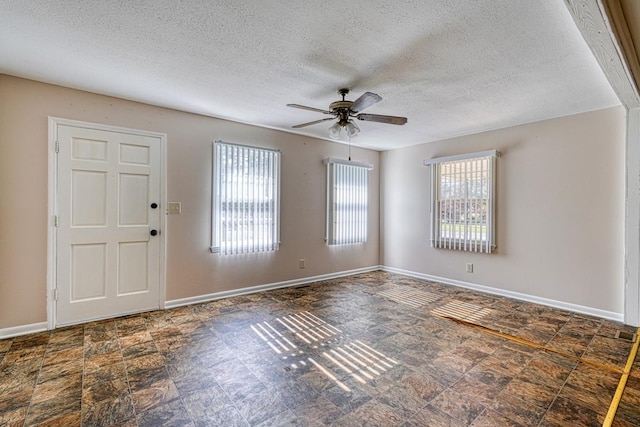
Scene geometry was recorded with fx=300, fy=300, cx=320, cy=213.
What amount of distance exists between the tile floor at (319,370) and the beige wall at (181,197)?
1.78 feet

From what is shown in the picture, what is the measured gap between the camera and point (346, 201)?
18.2ft

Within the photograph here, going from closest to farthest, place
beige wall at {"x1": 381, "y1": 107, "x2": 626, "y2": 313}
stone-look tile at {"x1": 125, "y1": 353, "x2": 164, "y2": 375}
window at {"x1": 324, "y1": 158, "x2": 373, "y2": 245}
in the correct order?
stone-look tile at {"x1": 125, "y1": 353, "x2": 164, "y2": 375} < beige wall at {"x1": 381, "y1": 107, "x2": 626, "y2": 313} < window at {"x1": 324, "y1": 158, "x2": 373, "y2": 245}

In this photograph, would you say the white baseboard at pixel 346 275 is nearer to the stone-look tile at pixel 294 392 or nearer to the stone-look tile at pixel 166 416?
the stone-look tile at pixel 166 416

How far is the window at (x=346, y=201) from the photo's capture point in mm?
5309

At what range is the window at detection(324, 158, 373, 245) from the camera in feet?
17.4

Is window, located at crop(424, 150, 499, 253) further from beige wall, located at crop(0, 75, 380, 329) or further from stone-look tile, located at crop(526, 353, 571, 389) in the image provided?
stone-look tile, located at crop(526, 353, 571, 389)

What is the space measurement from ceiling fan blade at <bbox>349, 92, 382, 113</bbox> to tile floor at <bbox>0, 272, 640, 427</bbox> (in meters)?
2.18

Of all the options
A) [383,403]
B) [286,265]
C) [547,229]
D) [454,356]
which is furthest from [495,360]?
[286,265]

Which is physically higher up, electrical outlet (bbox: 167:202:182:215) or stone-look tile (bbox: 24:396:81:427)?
electrical outlet (bbox: 167:202:182:215)

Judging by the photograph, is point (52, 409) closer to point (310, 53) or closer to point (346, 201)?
point (310, 53)

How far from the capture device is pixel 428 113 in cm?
385

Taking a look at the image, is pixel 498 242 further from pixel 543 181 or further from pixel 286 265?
pixel 286 265

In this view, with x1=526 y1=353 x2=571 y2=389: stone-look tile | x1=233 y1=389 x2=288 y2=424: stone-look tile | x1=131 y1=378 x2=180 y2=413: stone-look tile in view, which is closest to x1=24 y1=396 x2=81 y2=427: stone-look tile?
x1=131 y1=378 x2=180 y2=413: stone-look tile

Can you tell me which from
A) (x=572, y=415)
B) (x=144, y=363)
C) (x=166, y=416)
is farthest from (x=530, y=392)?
(x=144, y=363)
